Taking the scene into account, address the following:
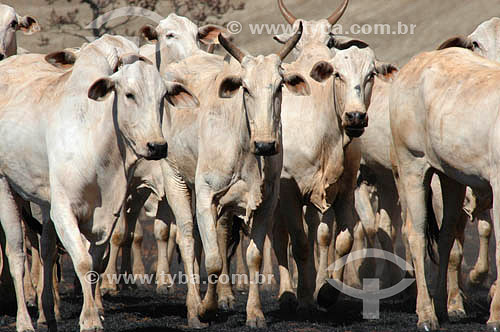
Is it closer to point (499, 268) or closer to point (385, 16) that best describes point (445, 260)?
point (499, 268)

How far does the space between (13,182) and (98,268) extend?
1197mm

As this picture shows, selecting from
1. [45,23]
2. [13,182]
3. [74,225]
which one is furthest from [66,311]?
[45,23]

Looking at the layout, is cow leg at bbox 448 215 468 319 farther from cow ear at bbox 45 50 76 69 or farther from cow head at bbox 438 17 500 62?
cow ear at bbox 45 50 76 69

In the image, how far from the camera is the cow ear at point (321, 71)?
1081cm

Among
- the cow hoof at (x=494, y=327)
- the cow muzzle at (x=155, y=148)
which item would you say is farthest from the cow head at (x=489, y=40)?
the cow muzzle at (x=155, y=148)

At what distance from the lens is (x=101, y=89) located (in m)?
8.61

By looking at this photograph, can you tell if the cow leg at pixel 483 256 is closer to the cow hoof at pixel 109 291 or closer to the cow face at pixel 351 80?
the cow face at pixel 351 80

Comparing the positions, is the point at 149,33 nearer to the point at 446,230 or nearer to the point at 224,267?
the point at 224,267

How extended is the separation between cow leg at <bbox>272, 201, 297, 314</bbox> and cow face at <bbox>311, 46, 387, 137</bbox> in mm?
1200

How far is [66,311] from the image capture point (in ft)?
34.7

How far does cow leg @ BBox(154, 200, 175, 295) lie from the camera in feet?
41.3

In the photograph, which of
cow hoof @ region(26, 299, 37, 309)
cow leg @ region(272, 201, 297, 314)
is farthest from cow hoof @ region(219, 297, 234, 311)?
cow hoof @ region(26, 299, 37, 309)

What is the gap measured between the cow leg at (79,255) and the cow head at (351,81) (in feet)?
9.55

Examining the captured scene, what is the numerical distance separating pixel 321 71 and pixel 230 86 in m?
1.40
